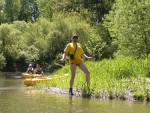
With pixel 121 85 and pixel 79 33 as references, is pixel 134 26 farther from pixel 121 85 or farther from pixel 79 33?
pixel 79 33

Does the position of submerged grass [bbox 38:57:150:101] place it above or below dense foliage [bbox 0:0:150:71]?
below

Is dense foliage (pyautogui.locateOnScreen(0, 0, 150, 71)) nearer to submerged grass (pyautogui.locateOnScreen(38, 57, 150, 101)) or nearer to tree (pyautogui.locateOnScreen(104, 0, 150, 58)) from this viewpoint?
tree (pyautogui.locateOnScreen(104, 0, 150, 58))

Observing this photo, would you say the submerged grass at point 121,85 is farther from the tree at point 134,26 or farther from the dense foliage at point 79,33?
the dense foliage at point 79,33

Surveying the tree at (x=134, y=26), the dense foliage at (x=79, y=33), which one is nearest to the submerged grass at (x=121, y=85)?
the tree at (x=134, y=26)

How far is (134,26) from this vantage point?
16.7 m

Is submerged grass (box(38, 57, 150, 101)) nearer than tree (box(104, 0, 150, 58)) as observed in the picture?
Yes

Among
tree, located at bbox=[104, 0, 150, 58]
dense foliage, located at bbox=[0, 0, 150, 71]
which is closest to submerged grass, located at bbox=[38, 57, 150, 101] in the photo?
tree, located at bbox=[104, 0, 150, 58]

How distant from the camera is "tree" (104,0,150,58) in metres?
16.7

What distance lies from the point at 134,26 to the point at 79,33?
32817mm

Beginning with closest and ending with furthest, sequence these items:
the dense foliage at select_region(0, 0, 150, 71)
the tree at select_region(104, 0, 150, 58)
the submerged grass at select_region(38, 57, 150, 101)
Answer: the submerged grass at select_region(38, 57, 150, 101)
the tree at select_region(104, 0, 150, 58)
the dense foliage at select_region(0, 0, 150, 71)

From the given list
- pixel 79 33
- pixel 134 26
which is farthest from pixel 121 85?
pixel 79 33

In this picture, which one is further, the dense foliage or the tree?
the dense foliage

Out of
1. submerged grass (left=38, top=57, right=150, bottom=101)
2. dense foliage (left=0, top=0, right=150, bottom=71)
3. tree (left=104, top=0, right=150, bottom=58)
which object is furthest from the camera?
dense foliage (left=0, top=0, right=150, bottom=71)

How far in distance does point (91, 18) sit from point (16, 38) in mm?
15521
